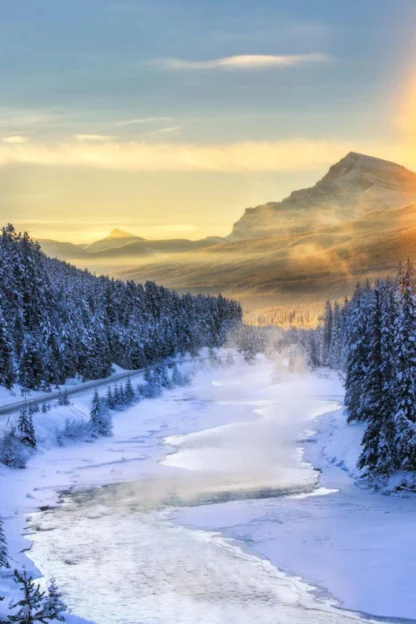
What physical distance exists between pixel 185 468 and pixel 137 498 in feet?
30.0

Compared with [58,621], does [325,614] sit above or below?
below

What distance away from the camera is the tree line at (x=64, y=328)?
7825 cm

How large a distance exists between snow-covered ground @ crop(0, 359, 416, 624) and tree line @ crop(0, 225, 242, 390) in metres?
22.2

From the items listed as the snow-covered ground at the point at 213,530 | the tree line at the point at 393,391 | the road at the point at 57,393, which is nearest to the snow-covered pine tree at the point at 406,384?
the tree line at the point at 393,391

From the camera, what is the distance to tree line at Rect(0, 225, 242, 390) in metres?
78.2

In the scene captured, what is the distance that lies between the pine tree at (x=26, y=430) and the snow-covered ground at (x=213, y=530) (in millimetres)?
1508

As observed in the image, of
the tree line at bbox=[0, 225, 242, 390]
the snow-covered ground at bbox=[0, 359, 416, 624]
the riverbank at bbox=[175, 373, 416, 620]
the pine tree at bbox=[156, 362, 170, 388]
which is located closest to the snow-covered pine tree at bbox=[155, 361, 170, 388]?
the pine tree at bbox=[156, 362, 170, 388]

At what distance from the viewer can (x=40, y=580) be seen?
24172 millimetres

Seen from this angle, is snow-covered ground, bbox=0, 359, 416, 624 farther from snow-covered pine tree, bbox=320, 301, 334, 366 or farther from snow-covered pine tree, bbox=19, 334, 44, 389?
snow-covered pine tree, bbox=320, 301, 334, 366

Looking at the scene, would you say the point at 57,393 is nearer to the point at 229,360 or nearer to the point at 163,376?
the point at 163,376

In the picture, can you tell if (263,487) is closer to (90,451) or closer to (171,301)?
(90,451)

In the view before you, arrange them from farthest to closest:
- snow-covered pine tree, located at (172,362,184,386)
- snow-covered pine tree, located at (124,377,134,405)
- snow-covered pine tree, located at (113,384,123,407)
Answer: snow-covered pine tree, located at (172,362,184,386)
snow-covered pine tree, located at (124,377,134,405)
snow-covered pine tree, located at (113,384,123,407)

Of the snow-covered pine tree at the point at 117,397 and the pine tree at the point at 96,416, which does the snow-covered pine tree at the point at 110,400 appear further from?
the pine tree at the point at 96,416

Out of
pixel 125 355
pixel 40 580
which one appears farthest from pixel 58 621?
pixel 125 355
